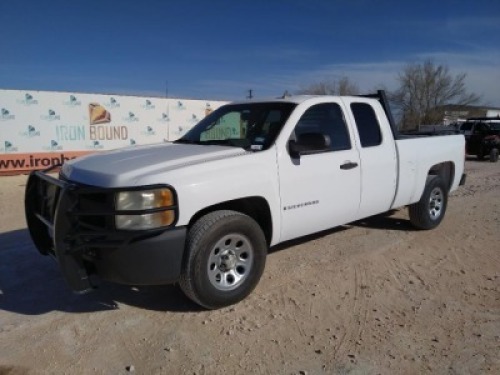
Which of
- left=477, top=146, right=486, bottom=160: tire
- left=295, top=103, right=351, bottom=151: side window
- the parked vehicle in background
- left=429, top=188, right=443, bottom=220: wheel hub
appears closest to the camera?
left=295, top=103, right=351, bottom=151: side window

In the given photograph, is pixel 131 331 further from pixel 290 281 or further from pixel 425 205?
pixel 425 205

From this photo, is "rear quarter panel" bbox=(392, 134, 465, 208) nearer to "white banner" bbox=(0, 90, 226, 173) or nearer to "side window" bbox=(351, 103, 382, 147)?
"side window" bbox=(351, 103, 382, 147)

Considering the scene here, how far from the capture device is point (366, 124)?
5277 mm

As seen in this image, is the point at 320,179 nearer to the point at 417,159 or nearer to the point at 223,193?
the point at 223,193

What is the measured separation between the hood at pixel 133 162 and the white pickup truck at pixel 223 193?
12mm

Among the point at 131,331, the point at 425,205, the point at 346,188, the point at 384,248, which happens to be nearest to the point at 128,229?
the point at 131,331

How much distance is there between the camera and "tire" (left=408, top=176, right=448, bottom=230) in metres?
6.21

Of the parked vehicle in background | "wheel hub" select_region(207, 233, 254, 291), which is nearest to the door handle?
"wheel hub" select_region(207, 233, 254, 291)

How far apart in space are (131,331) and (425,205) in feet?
14.6

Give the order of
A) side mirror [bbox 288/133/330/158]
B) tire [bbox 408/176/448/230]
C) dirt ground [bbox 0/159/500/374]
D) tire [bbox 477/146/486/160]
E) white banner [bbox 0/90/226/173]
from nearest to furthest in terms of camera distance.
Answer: dirt ground [bbox 0/159/500/374]
side mirror [bbox 288/133/330/158]
tire [bbox 408/176/448/230]
white banner [bbox 0/90/226/173]
tire [bbox 477/146/486/160]

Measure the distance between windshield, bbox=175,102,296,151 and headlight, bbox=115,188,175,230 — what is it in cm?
116

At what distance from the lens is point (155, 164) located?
3.68m

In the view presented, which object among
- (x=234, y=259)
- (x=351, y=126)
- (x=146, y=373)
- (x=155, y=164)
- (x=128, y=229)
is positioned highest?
(x=351, y=126)

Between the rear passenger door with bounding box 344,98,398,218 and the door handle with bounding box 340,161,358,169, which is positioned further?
the rear passenger door with bounding box 344,98,398,218
